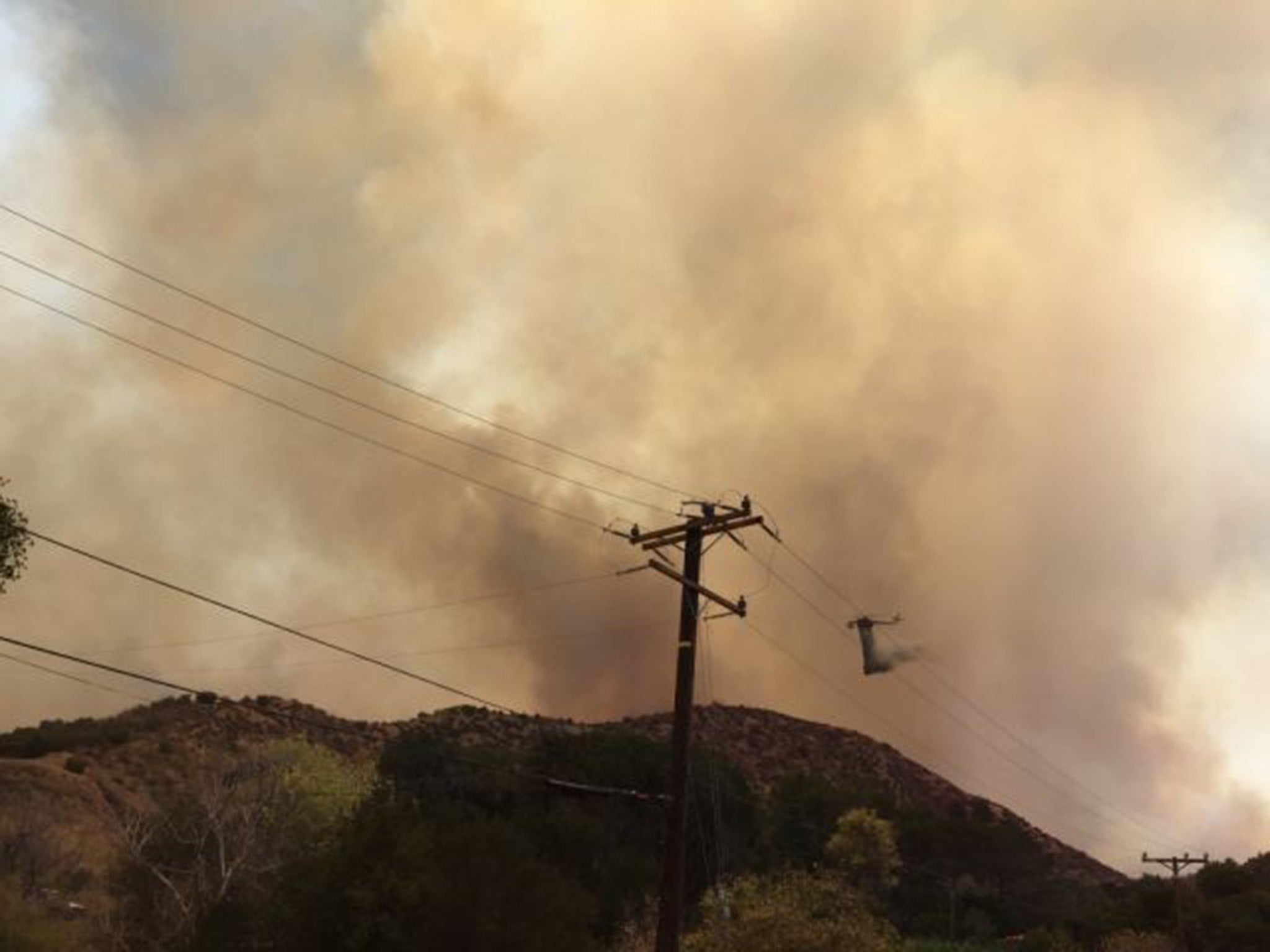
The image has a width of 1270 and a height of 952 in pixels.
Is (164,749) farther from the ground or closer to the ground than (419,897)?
farther from the ground

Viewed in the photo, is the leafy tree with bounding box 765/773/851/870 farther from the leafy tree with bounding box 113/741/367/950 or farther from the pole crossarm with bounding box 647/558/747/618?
the pole crossarm with bounding box 647/558/747/618

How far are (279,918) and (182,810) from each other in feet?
93.0

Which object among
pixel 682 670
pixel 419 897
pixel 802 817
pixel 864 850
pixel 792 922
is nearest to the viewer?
pixel 682 670

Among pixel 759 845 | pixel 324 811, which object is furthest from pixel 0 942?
pixel 759 845

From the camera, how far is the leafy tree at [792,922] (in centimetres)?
4659

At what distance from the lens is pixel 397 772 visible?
325 feet

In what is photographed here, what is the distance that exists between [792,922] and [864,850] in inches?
2863

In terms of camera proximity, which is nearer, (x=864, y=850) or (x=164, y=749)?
(x=864, y=850)

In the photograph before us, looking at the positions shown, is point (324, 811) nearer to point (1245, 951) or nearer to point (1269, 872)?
point (1245, 951)

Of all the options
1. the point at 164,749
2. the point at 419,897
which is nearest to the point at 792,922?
the point at 419,897

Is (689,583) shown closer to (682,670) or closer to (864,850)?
(682,670)

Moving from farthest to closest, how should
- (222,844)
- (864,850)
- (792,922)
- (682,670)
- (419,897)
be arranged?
(864,850), (222,844), (792,922), (419,897), (682,670)

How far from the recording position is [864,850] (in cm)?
11600

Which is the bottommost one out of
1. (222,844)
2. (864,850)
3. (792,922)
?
(792,922)
